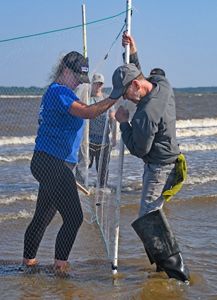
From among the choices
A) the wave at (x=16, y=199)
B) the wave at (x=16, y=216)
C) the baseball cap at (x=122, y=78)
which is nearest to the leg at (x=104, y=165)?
the baseball cap at (x=122, y=78)

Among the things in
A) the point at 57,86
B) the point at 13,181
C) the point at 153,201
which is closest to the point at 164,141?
the point at 153,201

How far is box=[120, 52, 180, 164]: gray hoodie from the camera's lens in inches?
181

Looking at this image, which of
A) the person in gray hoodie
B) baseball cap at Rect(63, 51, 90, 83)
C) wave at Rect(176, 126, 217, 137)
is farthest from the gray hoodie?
wave at Rect(176, 126, 217, 137)

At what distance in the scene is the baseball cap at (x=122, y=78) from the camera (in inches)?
183

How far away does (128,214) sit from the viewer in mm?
8359

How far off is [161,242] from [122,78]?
1.47m

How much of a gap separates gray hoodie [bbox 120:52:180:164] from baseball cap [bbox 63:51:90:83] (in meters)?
0.61

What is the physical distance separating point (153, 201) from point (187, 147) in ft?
43.9

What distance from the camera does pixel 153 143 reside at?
4.79 metres

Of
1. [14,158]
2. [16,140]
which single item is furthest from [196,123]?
[14,158]

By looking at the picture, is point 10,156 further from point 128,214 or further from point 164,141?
point 164,141

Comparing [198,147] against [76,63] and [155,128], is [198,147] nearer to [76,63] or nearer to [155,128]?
[76,63]

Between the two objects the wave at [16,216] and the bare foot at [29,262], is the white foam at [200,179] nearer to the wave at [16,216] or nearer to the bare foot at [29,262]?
the wave at [16,216]

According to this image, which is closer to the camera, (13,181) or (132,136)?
(132,136)
